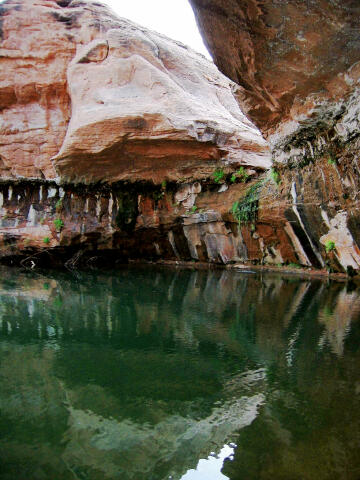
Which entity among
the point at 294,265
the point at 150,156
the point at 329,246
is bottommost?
the point at 294,265

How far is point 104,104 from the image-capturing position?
10.9 metres

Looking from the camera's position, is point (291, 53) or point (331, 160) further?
point (331, 160)

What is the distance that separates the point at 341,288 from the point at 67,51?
11642 millimetres

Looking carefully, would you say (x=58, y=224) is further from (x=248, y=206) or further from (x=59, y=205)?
(x=248, y=206)

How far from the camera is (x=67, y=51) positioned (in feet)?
42.7

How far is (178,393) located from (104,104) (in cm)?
968

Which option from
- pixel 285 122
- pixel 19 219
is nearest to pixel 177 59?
pixel 285 122

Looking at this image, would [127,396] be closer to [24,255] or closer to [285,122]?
[285,122]

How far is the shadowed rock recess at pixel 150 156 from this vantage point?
28.7 feet

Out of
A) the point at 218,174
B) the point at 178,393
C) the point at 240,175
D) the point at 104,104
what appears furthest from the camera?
the point at 218,174

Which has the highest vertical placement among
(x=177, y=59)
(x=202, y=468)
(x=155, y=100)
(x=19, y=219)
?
(x=177, y=59)

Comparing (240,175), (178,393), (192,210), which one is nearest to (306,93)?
(178,393)

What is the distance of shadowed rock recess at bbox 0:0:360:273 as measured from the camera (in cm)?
873

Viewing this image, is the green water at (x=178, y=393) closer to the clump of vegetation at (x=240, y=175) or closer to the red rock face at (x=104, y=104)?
the red rock face at (x=104, y=104)
